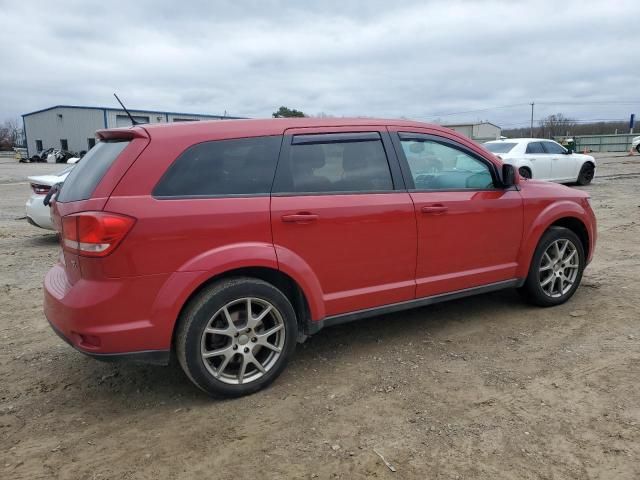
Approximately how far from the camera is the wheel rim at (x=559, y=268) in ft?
15.4

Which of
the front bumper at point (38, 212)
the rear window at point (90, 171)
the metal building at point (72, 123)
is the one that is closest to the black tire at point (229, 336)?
the rear window at point (90, 171)

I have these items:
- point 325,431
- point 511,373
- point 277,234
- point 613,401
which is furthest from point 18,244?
point 613,401

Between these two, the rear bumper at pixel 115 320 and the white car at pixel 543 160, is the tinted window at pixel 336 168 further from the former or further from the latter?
the white car at pixel 543 160

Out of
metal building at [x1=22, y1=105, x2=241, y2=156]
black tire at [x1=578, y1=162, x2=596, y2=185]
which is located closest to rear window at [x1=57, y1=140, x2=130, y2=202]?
black tire at [x1=578, y1=162, x2=596, y2=185]

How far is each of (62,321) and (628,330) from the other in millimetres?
4264

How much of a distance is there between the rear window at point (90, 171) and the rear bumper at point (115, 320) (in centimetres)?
57

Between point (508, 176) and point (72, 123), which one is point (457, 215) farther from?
point (72, 123)

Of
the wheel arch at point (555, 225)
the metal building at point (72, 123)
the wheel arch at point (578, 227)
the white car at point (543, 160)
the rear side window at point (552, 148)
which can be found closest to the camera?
the wheel arch at point (555, 225)

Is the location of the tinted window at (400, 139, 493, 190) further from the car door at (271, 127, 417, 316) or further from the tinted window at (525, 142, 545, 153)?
the tinted window at (525, 142, 545, 153)

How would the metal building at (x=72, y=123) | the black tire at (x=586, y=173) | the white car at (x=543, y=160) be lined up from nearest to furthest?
1. the white car at (x=543, y=160)
2. the black tire at (x=586, y=173)
3. the metal building at (x=72, y=123)

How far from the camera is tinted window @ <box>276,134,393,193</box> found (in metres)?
3.41

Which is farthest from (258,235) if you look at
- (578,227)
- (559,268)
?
(578,227)

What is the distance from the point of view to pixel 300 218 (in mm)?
3307

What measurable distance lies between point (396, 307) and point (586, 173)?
14.1m
